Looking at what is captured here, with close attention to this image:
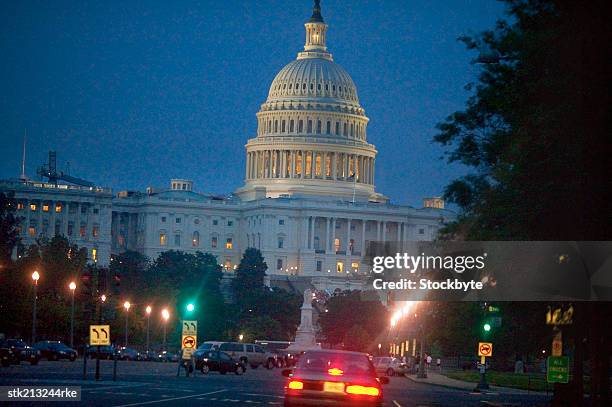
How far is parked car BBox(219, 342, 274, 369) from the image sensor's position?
88062 millimetres

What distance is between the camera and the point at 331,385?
31719 millimetres

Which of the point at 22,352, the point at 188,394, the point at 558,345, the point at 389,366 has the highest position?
the point at 389,366

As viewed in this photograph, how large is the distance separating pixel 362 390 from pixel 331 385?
0.65 m

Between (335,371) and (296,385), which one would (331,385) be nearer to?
(335,371)

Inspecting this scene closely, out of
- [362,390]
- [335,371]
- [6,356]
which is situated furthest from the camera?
[6,356]

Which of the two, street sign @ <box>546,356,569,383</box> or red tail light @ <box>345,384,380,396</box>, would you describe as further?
street sign @ <box>546,356,569,383</box>

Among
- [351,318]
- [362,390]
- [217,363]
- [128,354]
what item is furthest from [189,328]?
[351,318]

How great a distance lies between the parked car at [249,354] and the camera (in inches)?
3467

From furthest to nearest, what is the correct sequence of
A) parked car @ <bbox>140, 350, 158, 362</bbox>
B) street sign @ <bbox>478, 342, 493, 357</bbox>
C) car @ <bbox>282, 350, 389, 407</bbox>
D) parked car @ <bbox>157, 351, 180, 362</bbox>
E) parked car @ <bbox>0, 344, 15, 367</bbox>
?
parked car @ <bbox>157, 351, 180, 362</bbox>, parked car @ <bbox>140, 350, 158, 362</bbox>, street sign @ <bbox>478, 342, 493, 357</bbox>, parked car @ <bbox>0, 344, 15, 367</bbox>, car @ <bbox>282, 350, 389, 407</bbox>

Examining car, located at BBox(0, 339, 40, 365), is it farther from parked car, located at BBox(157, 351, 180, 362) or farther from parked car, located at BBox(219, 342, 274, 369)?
parked car, located at BBox(157, 351, 180, 362)

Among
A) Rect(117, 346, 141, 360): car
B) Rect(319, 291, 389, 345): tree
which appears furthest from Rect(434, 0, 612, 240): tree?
Rect(319, 291, 389, 345): tree

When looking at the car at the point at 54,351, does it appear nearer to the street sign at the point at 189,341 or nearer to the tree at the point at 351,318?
the street sign at the point at 189,341

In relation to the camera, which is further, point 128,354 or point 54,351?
point 128,354

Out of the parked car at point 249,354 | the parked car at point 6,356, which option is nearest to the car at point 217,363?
the parked car at point 249,354
